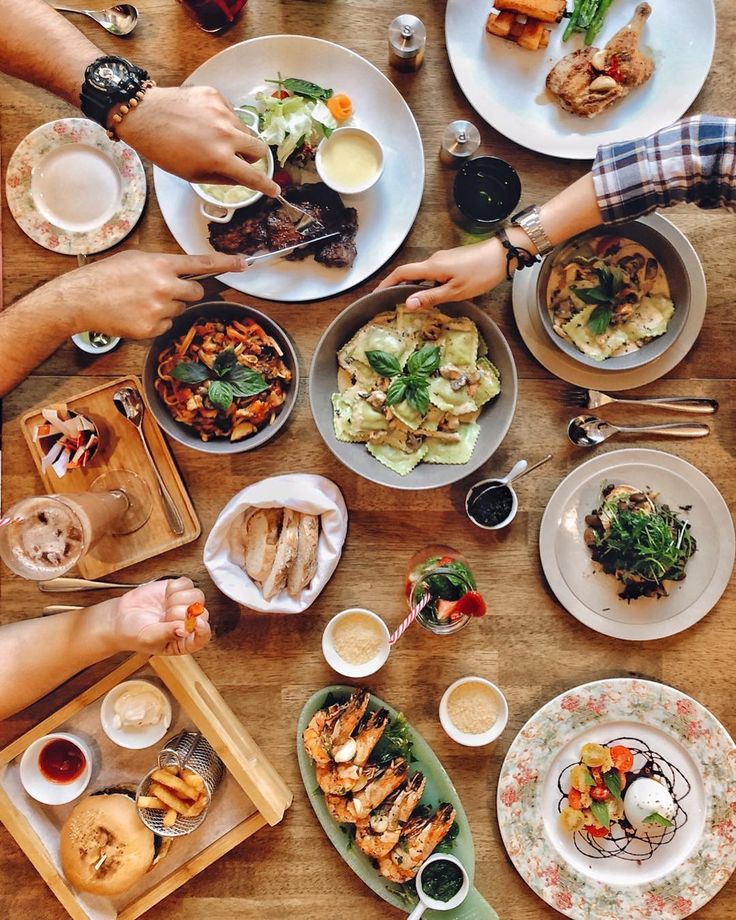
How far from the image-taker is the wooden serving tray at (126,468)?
7.31ft

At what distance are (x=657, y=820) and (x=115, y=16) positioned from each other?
9.35 ft

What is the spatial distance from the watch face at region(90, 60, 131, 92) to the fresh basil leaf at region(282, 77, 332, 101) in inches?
18.1

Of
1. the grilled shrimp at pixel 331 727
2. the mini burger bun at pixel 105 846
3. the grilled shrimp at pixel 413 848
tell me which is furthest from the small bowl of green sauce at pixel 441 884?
the mini burger bun at pixel 105 846

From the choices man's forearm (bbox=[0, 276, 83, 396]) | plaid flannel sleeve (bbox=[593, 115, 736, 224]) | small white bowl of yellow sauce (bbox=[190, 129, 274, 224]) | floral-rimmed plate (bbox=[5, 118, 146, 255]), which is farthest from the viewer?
floral-rimmed plate (bbox=[5, 118, 146, 255])

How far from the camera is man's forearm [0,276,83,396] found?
77.0 inches

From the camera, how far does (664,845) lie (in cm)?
225

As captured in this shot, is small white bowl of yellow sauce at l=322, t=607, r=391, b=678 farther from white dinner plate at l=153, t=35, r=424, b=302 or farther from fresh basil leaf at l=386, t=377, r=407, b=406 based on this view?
white dinner plate at l=153, t=35, r=424, b=302

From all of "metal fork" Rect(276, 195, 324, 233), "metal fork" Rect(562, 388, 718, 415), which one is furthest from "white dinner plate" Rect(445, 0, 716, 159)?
"metal fork" Rect(562, 388, 718, 415)

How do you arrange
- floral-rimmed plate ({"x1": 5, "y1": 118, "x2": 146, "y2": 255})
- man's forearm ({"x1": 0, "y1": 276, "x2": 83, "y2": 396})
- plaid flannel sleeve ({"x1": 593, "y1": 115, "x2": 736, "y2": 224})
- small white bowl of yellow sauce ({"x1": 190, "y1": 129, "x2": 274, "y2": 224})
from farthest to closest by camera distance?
floral-rimmed plate ({"x1": 5, "y1": 118, "x2": 146, "y2": 255})
small white bowl of yellow sauce ({"x1": 190, "y1": 129, "x2": 274, "y2": 224})
man's forearm ({"x1": 0, "y1": 276, "x2": 83, "y2": 396})
plaid flannel sleeve ({"x1": 593, "y1": 115, "x2": 736, "y2": 224})

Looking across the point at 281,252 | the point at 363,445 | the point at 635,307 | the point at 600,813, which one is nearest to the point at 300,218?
the point at 281,252

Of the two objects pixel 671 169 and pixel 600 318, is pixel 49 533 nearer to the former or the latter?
pixel 600 318

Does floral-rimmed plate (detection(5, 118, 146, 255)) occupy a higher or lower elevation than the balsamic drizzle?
higher

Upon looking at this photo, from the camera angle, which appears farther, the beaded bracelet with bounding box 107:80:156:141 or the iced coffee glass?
the iced coffee glass

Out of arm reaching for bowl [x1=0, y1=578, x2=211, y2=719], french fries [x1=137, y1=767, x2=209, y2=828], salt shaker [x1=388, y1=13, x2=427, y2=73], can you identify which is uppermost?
salt shaker [x1=388, y1=13, x2=427, y2=73]
